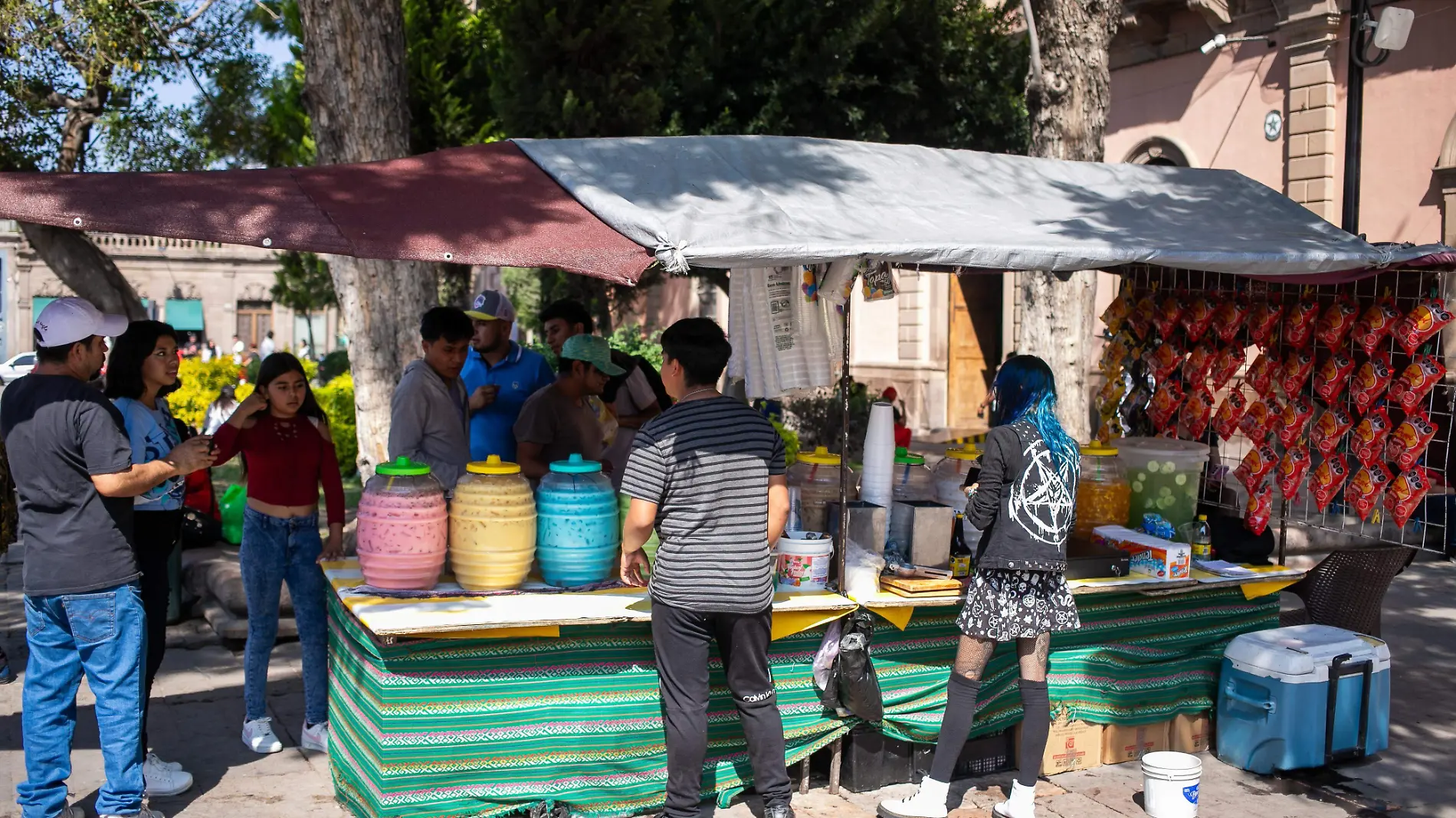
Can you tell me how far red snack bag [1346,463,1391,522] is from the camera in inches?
203

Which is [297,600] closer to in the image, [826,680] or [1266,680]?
[826,680]

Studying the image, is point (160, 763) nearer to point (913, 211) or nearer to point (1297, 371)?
point (913, 211)

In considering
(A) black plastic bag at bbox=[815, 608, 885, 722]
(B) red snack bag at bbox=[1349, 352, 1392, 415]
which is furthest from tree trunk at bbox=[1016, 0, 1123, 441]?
(A) black plastic bag at bbox=[815, 608, 885, 722]

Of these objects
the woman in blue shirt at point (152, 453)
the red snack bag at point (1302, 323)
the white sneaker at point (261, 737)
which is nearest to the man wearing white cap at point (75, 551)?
the woman in blue shirt at point (152, 453)

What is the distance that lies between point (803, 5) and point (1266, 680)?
9.61 meters

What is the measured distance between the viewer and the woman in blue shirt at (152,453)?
415 centimetres

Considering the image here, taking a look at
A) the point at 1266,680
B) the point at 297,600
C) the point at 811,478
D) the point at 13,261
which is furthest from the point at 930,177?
the point at 13,261

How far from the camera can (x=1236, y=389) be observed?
5.56 metres

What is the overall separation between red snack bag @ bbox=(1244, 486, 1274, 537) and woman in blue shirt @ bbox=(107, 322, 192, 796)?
447 cm

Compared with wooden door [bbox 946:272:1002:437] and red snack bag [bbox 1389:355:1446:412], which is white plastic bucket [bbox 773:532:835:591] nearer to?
red snack bag [bbox 1389:355:1446:412]

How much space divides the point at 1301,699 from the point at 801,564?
214cm

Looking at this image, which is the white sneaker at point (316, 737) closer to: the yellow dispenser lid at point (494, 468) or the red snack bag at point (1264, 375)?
the yellow dispenser lid at point (494, 468)

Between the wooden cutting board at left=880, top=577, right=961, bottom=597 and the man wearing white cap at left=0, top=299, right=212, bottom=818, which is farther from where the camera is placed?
the wooden cutting board at left=880, top=577, right=961, bottom=597

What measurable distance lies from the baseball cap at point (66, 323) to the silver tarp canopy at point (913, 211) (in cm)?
160
